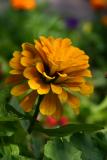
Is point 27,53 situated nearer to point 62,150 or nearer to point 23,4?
point 62,150

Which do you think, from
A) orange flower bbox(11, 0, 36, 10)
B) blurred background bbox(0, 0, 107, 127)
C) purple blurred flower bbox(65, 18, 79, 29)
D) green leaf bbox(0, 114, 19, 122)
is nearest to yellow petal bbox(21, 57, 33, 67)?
green leaf bbox(0, 114, 19, 122)

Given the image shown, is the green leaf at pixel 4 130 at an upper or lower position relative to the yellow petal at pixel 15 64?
lower

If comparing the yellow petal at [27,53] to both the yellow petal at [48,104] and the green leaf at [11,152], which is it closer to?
the yellow petal at [48,104]

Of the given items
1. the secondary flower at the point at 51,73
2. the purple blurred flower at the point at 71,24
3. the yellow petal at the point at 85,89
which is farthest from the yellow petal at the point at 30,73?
the purple blurred flower at the point at 71,24

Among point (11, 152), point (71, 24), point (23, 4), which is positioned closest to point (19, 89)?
point (11, 152)

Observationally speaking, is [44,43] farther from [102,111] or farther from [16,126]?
[102,111]

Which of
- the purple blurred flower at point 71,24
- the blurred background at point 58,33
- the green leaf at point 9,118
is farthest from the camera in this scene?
the purple blurred flower at point 71,24

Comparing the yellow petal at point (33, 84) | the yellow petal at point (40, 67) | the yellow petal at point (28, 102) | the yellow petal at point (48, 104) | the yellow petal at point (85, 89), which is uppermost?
the yellow petal at point (40, 67)

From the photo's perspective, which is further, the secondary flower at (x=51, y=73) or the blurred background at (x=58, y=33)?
the blurred background at (x=58, y=33)
